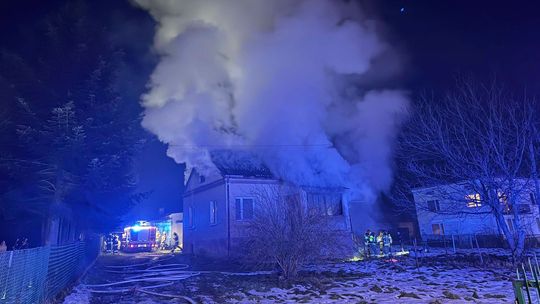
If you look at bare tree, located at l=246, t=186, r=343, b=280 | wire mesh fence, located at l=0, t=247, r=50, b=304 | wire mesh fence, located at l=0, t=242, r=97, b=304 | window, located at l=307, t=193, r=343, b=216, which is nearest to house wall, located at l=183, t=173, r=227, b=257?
window, located at l=307, t=193, r=343, b=216

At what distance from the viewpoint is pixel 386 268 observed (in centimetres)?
1458

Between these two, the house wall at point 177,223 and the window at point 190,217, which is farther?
the house wall at point 177,223

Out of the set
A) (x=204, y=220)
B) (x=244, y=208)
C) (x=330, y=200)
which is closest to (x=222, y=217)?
(x=244, y=208)

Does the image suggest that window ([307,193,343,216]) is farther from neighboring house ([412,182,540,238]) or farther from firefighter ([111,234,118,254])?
firefighter ([111,234,118,254])

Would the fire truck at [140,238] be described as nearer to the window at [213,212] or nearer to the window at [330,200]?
the window at [213,212]

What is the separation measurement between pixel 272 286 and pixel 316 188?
10.4 meters

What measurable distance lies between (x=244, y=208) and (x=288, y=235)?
28.9 feet

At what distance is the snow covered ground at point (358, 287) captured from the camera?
8853 millimetres

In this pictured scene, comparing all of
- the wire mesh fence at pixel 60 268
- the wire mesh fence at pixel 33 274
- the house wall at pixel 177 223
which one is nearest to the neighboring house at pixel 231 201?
the wire mesh fence at pixel 60 268

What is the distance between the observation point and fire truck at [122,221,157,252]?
33.8 m

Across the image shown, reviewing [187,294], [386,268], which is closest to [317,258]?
[386,268]

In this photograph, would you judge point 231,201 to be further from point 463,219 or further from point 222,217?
point 463,219

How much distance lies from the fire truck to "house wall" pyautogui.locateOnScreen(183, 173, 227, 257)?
10.4 metres

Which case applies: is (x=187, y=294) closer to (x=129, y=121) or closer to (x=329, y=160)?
(x=129, y=121)
